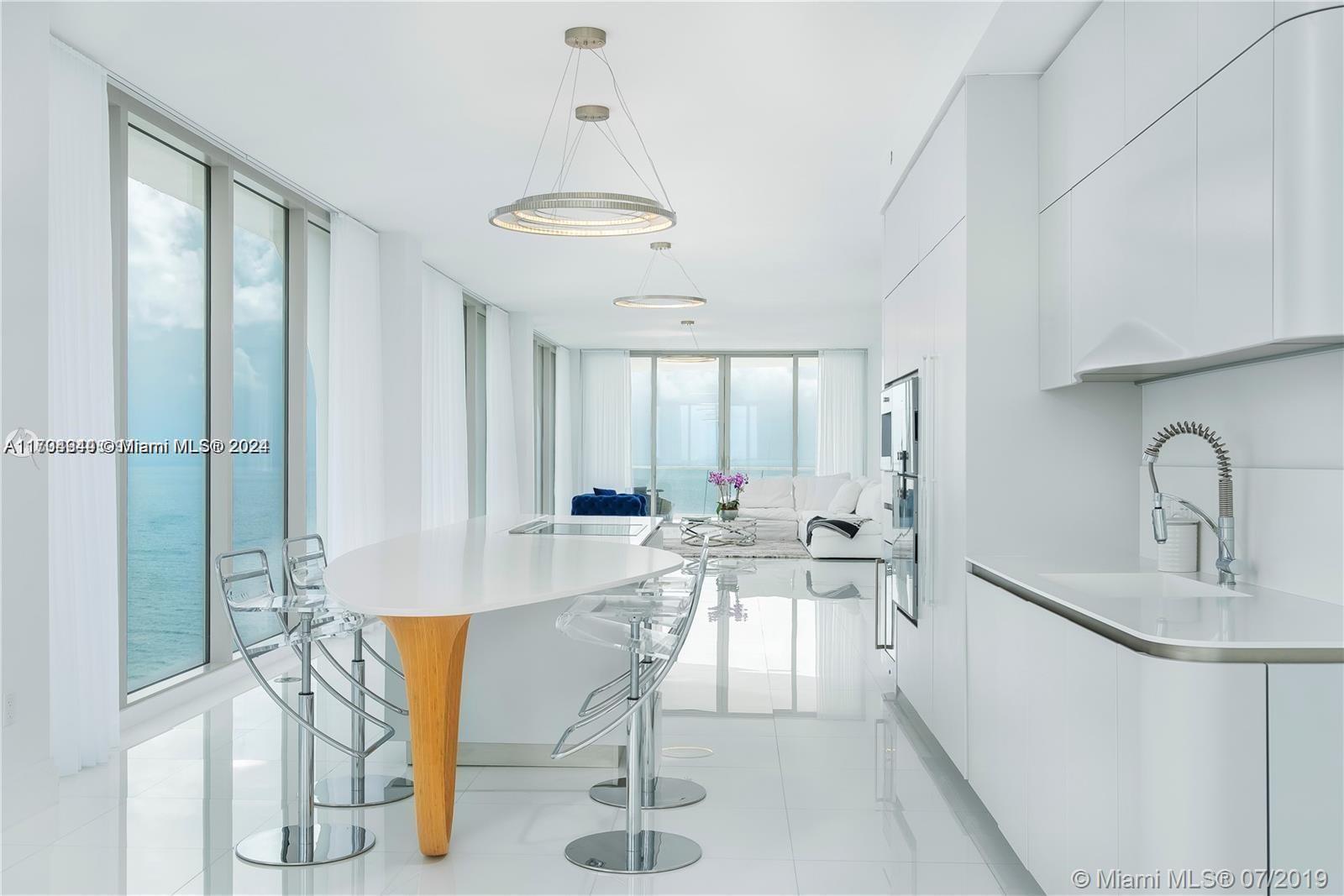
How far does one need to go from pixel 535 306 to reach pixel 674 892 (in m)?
8.54

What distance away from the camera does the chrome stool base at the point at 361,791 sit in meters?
3.31

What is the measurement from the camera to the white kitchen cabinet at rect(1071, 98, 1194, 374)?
2441 mm

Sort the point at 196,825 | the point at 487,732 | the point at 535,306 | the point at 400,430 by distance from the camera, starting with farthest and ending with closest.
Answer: the point at 535,306
the point at 400,430
the point at 487,732
the point at 196,825

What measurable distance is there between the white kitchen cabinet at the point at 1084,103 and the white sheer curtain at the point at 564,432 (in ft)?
37.8

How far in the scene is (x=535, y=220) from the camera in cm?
430

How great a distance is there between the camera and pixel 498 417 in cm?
1066

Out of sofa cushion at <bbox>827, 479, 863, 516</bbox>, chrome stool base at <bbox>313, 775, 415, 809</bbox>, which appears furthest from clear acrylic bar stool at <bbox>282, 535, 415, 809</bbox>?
sofa cushion at <bbox>827, 479, 863, 516</bbox>

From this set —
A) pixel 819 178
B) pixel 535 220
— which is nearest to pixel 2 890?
pixel 535 220

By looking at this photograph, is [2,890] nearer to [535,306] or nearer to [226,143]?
[226,143]

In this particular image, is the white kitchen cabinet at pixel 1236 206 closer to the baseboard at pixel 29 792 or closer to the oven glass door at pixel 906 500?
the oven glass door at pixel 906 500

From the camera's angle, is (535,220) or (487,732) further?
(535,220)

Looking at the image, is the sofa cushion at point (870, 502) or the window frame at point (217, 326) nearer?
the window frame at point (217, 326)

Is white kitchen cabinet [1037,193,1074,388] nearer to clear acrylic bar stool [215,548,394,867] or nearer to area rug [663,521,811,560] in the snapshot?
clear acrylic bar stool [215,548,394,867]

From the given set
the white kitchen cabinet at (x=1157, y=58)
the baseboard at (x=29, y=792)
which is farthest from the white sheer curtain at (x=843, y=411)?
the baseboard at (x=29, y=792)
